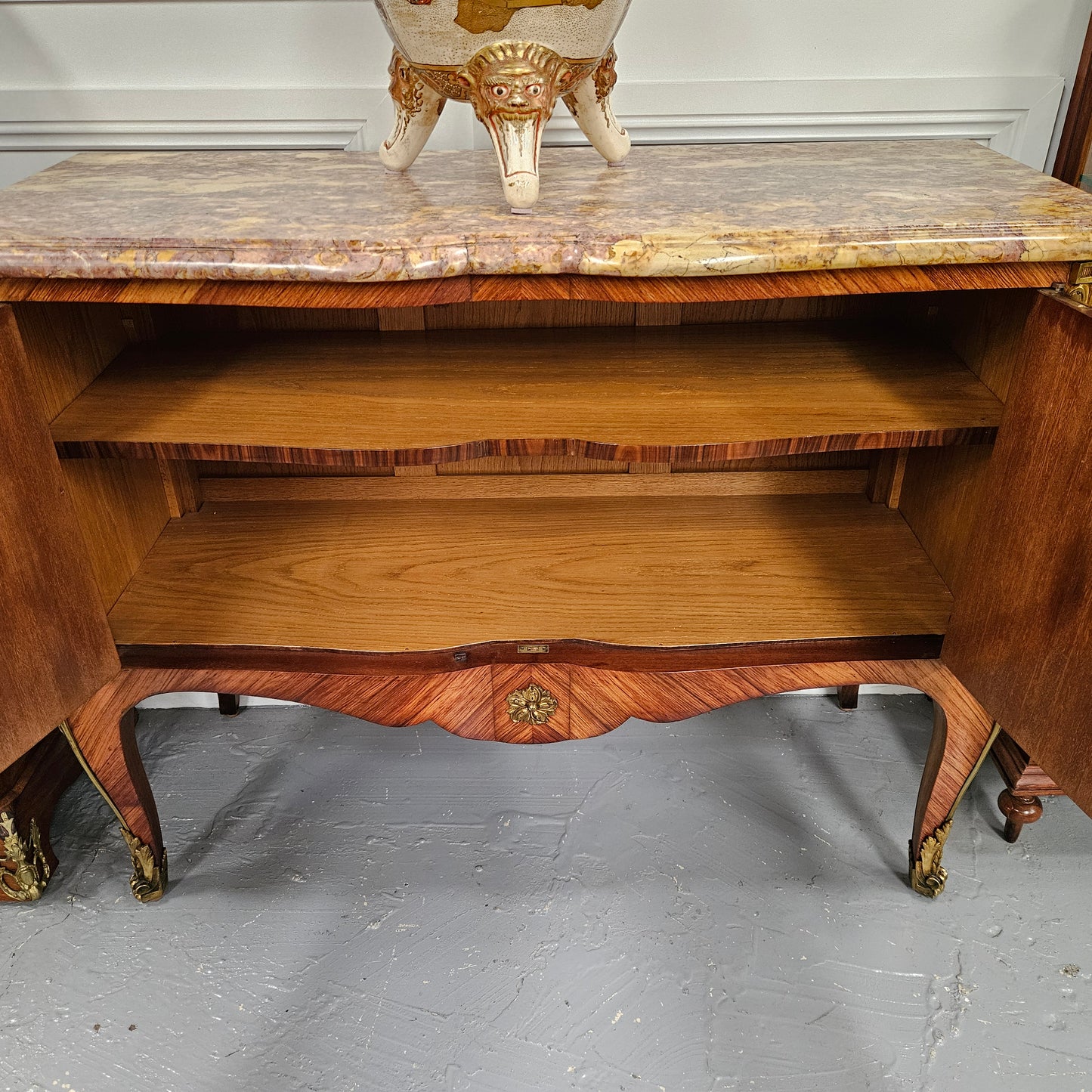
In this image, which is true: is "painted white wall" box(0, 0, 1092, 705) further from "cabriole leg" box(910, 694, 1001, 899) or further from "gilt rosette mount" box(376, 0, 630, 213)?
"cabriole leg" box(910, 694, 1001, 899)

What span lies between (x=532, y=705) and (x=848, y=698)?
0.67 m

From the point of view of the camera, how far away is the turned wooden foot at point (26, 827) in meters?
1.10

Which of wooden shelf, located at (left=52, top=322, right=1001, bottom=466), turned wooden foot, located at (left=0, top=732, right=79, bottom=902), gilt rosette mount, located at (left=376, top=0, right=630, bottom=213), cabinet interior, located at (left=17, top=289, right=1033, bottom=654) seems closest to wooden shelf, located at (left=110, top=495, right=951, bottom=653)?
cabinet interior, located at (left=17, top=289, right=1033, bottom=654)

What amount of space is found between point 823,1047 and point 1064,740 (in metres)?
0.43

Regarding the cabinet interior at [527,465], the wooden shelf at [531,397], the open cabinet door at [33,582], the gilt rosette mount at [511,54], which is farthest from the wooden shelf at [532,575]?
the gilt rosette mount at [511,54]

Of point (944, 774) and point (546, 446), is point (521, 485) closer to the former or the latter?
point (546, 446)

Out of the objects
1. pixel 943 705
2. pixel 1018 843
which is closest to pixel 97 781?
pixel 943 705

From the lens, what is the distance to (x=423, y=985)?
40.6 inches

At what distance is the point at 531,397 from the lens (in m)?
0.92

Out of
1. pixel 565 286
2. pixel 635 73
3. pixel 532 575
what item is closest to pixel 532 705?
pixel 532 575

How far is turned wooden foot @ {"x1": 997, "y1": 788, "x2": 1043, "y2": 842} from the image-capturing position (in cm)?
116

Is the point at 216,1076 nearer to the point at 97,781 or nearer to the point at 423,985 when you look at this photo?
the point at 423,985

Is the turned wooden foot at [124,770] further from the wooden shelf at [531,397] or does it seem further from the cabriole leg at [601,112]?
the cabriole leg at [601,112]

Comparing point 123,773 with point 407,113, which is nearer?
point 407,113
